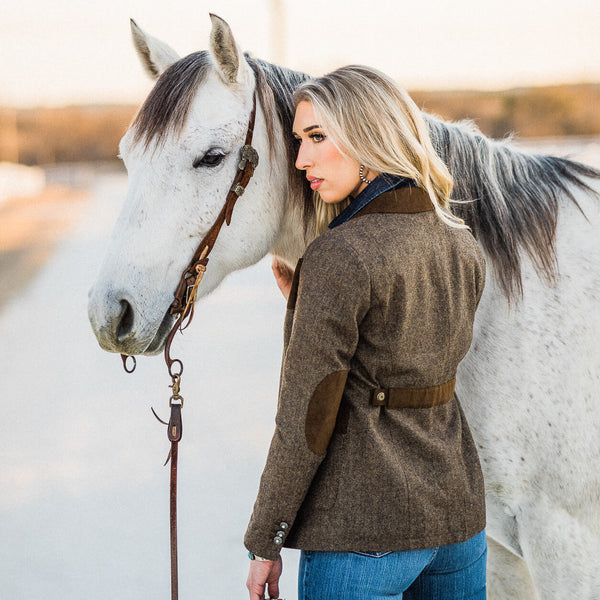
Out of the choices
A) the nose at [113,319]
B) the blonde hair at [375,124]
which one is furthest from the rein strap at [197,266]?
the blonde hair at [375,124]

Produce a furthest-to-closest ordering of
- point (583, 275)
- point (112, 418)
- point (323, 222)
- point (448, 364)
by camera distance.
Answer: point (112, 418) → point (583, 275) → point (323, 222) → point (448, 364)

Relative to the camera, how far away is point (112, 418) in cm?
516

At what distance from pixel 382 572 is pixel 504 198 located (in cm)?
116

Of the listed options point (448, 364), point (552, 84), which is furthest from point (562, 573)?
point (552, 84)

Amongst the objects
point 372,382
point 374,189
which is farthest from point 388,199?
point 372,382

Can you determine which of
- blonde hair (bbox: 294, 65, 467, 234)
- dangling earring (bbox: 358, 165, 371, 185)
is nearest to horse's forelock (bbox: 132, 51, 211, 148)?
blonde hair (bbox: 294, 65, 467, 234)

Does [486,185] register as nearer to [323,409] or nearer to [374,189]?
[374,189]

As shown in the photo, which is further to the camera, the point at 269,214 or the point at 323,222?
the point at 269,214

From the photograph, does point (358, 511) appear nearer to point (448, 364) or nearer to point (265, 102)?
point (448, 364)

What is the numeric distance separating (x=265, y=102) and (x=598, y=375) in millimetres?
1208

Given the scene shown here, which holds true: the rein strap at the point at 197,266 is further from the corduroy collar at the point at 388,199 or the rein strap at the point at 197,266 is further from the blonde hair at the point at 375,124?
the corduroy collar at the point at 388,199

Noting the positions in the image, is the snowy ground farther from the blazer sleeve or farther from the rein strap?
the blazer sleeve

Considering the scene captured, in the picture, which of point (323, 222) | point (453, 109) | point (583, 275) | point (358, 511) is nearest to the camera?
point (358, 511)

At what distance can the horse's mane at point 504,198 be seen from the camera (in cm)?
198
